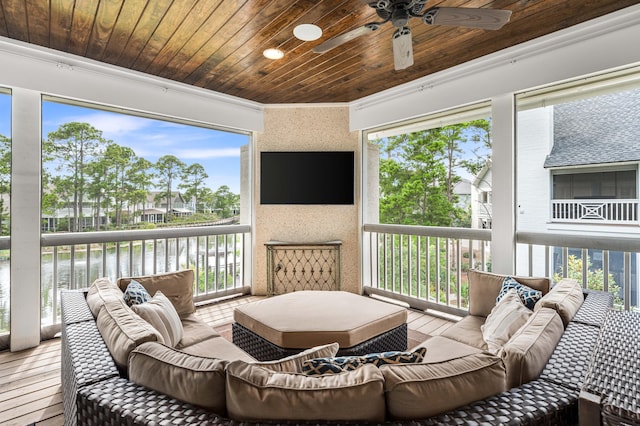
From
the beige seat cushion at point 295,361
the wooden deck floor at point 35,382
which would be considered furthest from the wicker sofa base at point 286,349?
the beige seat cushion at point 295,361

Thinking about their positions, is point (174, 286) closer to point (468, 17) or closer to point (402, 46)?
point (402, 46)

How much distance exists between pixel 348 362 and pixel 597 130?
116 inches

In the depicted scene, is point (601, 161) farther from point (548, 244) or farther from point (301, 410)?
point (301, 410)

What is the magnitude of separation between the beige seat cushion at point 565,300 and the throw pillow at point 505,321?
0.33 ft

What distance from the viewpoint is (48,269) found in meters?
3.15

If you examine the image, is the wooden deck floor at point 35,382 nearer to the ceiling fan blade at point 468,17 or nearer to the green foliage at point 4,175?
the green foliage at point 4,175

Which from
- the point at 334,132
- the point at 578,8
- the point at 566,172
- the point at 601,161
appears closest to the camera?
the point at 578,8

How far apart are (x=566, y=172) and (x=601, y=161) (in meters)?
0.25

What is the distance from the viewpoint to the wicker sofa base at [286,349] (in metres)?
2.17

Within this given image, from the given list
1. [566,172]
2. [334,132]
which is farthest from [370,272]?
[566,172]

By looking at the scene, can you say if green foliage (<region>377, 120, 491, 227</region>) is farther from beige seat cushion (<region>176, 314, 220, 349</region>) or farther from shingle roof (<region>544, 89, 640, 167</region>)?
beige seat cushion (<region>176, 314, 220, 349</region>)

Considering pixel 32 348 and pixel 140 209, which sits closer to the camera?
pixel 32 348

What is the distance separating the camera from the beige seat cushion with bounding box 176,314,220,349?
2088 millimetres

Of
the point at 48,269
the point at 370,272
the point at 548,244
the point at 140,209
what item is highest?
the point at 140,209
